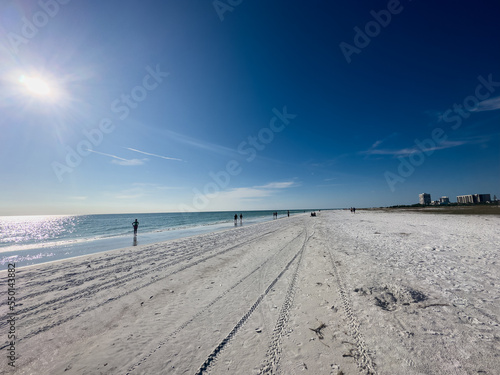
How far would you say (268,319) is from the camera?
14.0 ft

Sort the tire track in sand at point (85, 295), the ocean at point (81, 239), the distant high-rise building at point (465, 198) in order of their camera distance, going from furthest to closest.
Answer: the distant high-rise building at point (465, 198) < the ocean at point (81, 239) < the tire track in sand at point (85, 295)

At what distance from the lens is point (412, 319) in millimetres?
4008

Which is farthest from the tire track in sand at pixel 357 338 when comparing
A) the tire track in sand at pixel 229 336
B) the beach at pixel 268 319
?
the tire track in sand at pixel 229 336

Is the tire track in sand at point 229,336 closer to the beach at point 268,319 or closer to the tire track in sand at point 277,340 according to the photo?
the beach at point 268,319

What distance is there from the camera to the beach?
3.07 m

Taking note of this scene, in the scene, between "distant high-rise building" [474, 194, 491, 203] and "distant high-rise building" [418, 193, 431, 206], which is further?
"distant high-rise building" [418, 193, 431, 206]

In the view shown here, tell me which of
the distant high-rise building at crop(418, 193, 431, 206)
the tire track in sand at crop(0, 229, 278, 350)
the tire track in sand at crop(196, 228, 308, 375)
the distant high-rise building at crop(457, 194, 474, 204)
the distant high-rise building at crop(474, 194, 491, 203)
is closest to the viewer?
the tire track in sand at crop(196, 228, 308, 375)

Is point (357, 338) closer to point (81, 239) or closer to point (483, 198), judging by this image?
point (81, 239)

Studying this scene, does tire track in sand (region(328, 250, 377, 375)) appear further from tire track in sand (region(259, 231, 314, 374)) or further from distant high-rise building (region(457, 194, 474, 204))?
distant high-rise building (region(457, 194, 474, 204))

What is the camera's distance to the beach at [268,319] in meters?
3.07

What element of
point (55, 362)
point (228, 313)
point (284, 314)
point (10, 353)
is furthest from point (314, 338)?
point (10, 353)

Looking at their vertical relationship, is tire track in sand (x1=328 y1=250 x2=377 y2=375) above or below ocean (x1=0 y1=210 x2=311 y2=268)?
above

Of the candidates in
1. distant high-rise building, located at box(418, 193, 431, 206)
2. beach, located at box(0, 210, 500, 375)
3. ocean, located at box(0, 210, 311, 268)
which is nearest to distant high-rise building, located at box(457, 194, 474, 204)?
distant high-rise building, located at box(418, 193, 431, 206)

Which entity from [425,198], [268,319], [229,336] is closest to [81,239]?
[229,336]
